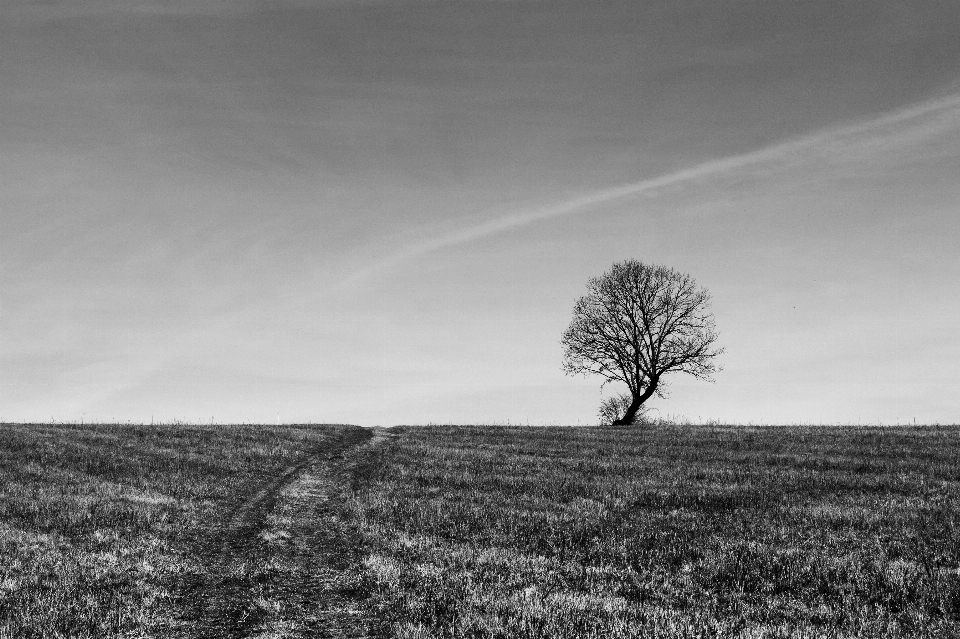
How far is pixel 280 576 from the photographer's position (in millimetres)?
12117

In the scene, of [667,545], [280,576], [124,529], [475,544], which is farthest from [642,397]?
[280,576]

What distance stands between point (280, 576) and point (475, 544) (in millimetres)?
4116

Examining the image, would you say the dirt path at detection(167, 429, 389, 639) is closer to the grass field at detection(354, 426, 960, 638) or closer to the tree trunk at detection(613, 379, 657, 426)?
the grass field at detection(354, 426, 960, 638)

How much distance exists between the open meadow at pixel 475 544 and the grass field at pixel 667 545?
7 cm

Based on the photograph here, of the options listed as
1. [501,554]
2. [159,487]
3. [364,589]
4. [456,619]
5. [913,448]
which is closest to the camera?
[456,619]

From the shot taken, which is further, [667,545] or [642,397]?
[642,397]

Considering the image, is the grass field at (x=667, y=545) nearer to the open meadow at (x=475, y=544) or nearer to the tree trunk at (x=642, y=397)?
the open meadow at (x=475, y=544)

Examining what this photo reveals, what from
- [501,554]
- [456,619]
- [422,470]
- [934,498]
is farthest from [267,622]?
Result: [934,498]

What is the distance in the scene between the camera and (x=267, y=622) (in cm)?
980

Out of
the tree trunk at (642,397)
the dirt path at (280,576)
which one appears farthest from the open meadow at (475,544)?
the tree trunk at (642,397)

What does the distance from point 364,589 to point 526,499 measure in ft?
31.0

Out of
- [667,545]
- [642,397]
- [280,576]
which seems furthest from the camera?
[642,397]

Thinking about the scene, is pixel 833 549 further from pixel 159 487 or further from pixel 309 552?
pixel 159 487

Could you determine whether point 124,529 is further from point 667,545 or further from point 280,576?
point 667,545
